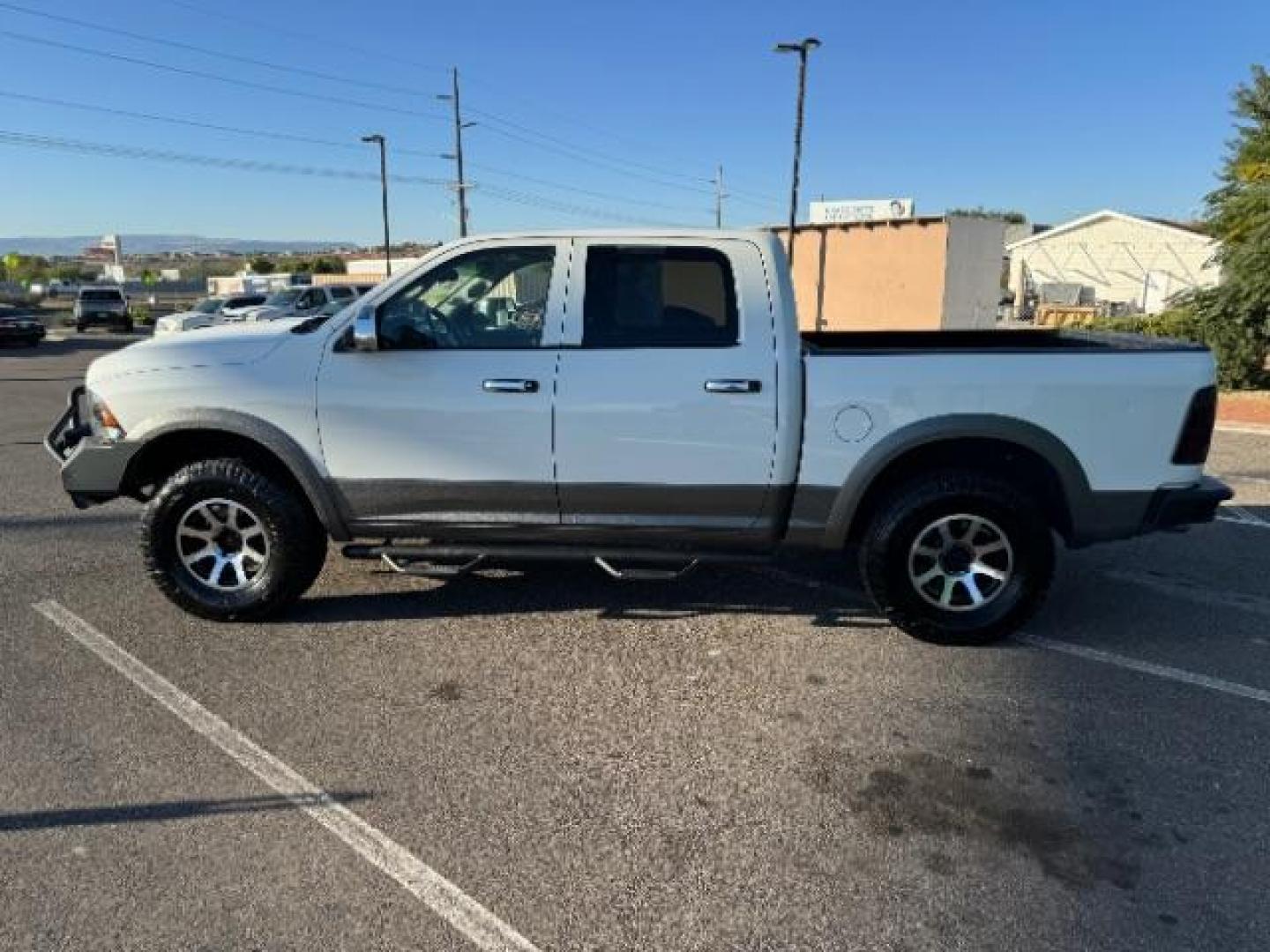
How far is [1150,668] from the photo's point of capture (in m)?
3.97

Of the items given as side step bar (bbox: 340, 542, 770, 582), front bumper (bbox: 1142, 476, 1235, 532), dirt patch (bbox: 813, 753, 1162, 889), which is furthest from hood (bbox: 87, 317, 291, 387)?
front bumper (bbox: 1142, 476, 1235, 532)

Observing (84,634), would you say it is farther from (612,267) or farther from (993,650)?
(993,650)

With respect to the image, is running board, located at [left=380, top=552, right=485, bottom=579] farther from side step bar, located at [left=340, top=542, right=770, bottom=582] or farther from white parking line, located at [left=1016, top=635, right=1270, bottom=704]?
white parking line, located at [left=1016, top=635, right=1270, bottom=704]

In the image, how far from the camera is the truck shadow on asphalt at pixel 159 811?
2.79 metres

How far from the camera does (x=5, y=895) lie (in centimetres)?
246

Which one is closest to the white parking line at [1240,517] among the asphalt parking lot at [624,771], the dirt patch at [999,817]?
the asphalt parking lot at [624,771]

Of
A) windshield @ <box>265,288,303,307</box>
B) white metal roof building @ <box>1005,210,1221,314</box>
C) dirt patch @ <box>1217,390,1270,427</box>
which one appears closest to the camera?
dirt patch @ <box>1217,390,1270,427</box>

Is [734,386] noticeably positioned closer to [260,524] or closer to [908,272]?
[260,524]

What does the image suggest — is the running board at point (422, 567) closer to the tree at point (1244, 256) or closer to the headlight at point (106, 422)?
the headlight at point (106, 422)

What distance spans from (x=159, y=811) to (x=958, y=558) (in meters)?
3.51

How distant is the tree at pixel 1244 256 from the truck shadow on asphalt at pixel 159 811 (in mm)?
13842

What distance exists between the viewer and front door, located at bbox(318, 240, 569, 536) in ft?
13.3

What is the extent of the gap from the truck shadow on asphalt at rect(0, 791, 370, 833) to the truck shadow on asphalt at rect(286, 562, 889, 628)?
1.58 meters

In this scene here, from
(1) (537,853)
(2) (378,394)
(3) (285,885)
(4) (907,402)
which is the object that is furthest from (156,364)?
(4) (907,402)
